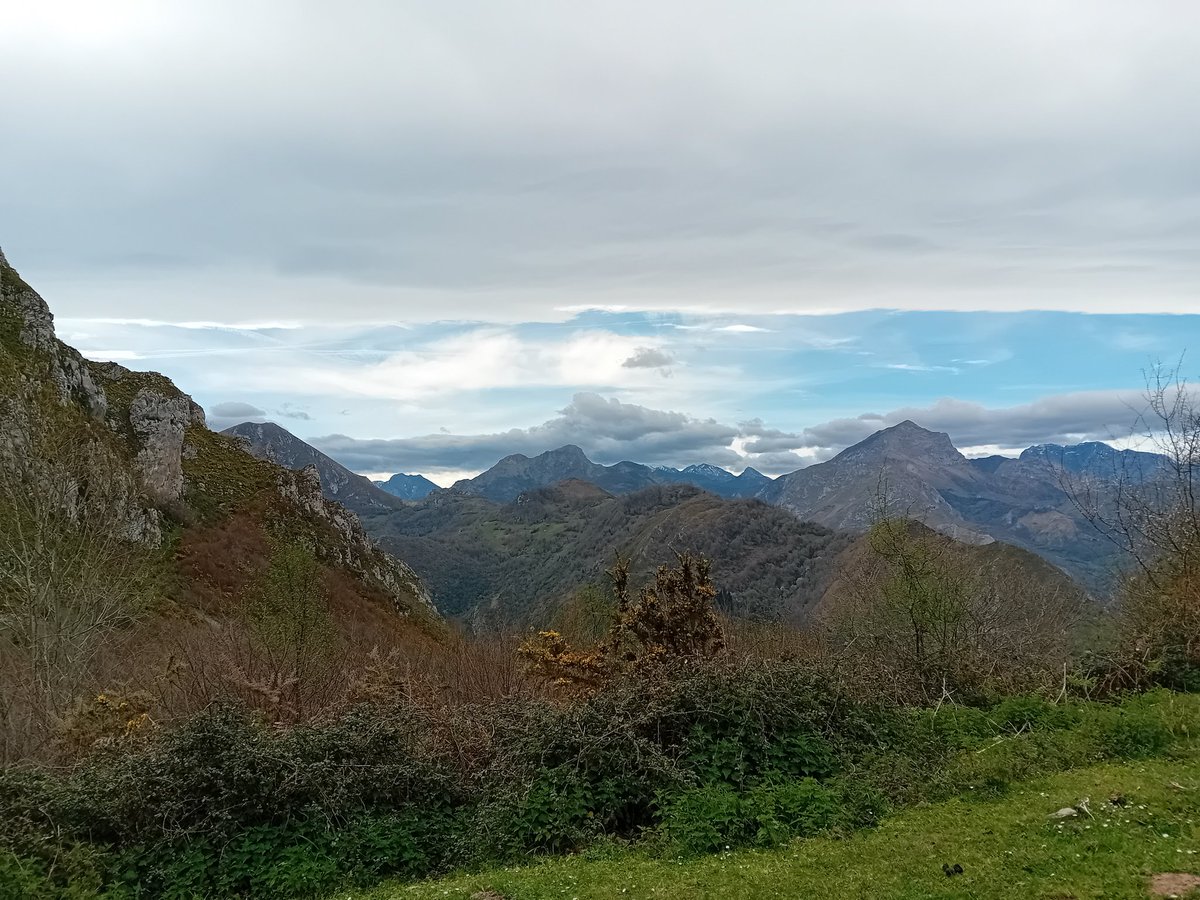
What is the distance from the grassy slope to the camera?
730cm

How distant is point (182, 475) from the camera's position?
78.8m

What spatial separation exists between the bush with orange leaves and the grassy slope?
5.60m

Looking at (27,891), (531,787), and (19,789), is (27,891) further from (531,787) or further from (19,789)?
(531,787)

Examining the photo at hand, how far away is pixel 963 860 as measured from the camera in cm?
797

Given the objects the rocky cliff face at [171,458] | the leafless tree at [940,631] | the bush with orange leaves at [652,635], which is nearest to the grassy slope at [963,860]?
the leafless tree at [940,631]

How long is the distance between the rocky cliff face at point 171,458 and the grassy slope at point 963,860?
56243mm

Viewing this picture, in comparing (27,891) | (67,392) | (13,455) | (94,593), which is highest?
(67,392)

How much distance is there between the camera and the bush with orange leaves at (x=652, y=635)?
15570mm

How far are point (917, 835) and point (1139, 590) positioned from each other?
48.7 ft

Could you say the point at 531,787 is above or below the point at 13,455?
below

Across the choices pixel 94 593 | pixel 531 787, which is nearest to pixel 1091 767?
pixel 531 787

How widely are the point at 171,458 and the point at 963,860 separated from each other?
283 feet

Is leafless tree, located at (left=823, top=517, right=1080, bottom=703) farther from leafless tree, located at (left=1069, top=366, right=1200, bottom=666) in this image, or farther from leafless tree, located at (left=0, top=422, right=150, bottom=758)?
leafless tree, located at (left=0, top=422, right=150, bottom=758)

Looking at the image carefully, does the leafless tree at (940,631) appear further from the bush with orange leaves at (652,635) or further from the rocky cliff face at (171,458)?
the rocky cliff face at (171,458)
